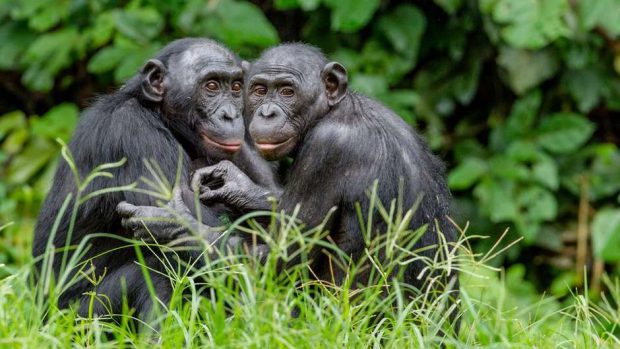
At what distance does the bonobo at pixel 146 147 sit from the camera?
556 cm

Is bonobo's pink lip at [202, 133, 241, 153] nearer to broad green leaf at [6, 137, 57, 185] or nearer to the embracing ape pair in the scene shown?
the embracing ape pair

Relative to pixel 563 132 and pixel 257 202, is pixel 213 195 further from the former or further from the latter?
pixel 563 132

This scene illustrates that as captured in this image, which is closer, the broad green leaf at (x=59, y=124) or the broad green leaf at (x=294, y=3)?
the broad green leaf at (x=294, y=3)

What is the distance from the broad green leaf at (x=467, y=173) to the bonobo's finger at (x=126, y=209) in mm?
3720

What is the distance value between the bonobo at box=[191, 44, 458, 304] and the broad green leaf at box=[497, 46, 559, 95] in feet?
9.97

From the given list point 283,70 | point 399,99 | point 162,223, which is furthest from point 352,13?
point 162,223

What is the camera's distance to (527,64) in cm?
872

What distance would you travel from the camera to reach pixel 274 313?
3822 millimetres

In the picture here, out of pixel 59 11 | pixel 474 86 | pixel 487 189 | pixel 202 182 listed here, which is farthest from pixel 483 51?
pixel 202 182

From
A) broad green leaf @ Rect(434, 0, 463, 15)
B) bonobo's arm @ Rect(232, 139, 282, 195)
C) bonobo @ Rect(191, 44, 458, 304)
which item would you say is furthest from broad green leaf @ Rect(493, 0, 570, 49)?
bonobo's arm @ Rect(232, 139, 282, 195)

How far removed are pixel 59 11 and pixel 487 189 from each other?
371 centimetres

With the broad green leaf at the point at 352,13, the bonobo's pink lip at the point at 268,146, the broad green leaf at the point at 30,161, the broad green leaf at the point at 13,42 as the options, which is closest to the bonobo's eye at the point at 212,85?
the bonobo's pink lip at the point at 268,146

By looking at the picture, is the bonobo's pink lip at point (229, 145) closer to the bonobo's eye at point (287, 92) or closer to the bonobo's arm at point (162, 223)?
the bonobo's eye at point (287, 92)

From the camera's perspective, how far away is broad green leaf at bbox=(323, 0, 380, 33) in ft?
26.8
